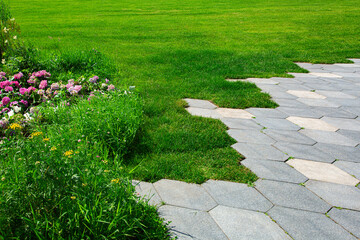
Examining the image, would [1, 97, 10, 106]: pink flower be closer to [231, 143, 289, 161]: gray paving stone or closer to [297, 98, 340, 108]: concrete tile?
[231, 143, 289, 161]: gray paving stone

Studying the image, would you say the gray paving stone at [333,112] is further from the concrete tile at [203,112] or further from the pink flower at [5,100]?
the pink flower at [5,100]

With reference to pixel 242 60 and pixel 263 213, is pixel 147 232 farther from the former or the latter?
pixel 242 60

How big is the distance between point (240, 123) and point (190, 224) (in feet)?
6.47

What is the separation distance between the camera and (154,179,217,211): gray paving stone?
8.09ft

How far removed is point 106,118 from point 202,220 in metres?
1.56

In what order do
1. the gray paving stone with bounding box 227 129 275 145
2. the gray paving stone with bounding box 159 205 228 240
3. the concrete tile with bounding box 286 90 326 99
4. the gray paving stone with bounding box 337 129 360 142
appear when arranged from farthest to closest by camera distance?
1. the concrete tile with bounding box 286 90 326 99
2. the gray paving stone with bounding box 337 129 360 142
3. the gray paving stone with bounding box 227 129 275 145
4. the gray paving stone with bounding box 159 205 228 240

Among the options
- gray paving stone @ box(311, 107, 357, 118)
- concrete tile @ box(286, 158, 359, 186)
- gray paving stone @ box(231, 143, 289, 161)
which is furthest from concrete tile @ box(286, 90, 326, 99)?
concrete tile @ box(286, 158, 359, 186)

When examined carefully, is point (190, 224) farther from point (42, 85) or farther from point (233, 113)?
point (42, 85)

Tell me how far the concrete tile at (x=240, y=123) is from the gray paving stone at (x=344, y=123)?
38.6 inches

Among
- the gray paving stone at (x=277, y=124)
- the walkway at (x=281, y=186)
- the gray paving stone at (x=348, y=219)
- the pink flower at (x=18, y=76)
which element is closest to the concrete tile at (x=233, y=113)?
the walkway at (x=281, y=186)

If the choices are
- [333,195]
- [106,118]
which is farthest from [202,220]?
[106,118]

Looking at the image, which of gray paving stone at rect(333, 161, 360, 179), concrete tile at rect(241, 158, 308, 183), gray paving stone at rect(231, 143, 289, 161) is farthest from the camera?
gray paving stone at rect(231, 143, 289, 161)

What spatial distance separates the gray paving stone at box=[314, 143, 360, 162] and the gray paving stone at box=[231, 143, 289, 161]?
0.51 meters

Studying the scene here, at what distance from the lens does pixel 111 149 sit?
321cm
